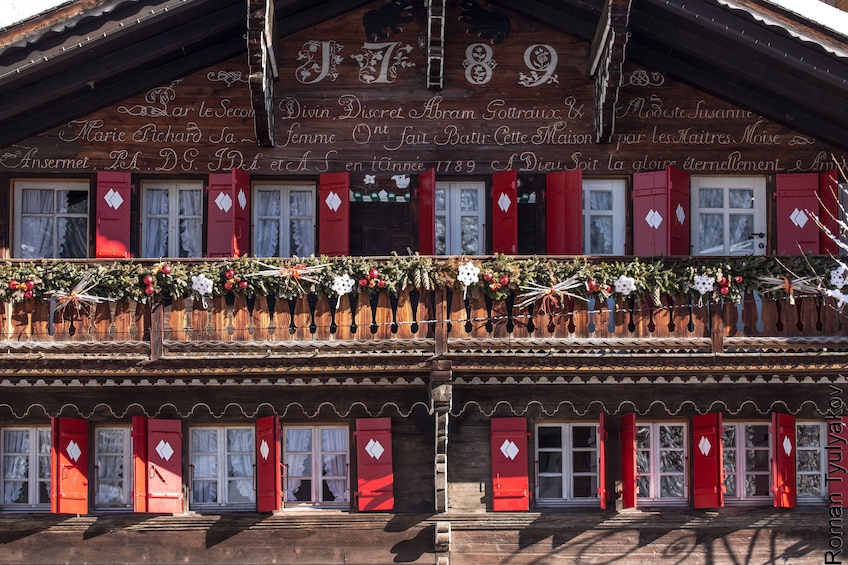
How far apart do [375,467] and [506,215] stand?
4.02 m

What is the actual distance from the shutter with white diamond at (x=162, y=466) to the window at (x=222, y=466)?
42 centimetres

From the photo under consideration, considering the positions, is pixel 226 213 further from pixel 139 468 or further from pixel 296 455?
pixel 139 468

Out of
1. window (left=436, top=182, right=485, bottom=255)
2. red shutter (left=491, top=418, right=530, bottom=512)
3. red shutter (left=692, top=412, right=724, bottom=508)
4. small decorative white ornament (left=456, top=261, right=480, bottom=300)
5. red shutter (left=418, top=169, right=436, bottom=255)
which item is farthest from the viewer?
window (left=436, top=182, right=485, bottom=255)

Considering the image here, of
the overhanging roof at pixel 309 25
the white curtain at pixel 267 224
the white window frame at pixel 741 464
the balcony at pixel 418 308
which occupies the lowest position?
the white window frame at pixel 741 464

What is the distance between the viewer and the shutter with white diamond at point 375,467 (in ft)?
63.7

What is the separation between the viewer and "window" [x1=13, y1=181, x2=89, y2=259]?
20609 millimetres

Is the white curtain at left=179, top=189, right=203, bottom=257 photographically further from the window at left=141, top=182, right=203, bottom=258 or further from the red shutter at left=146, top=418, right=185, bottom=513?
the red shutter at left=146, top=418, right=185, bottom=513

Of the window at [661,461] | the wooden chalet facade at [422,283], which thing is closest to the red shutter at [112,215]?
the wooden chalet facade at [422,283]

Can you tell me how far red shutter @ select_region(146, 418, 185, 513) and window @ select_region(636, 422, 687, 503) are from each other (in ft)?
21.3

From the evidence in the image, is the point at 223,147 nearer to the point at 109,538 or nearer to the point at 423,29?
the point at 423,29

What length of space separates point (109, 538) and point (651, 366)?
785cm

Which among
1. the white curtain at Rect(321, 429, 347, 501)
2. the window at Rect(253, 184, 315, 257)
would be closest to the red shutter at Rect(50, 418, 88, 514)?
the white curtain at Rect(321, 429, 347, 501)

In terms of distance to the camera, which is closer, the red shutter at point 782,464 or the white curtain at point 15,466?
the red shutter at point 782,464

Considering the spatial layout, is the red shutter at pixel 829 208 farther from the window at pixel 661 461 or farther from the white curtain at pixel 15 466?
the white curtain at pixel 15 466
